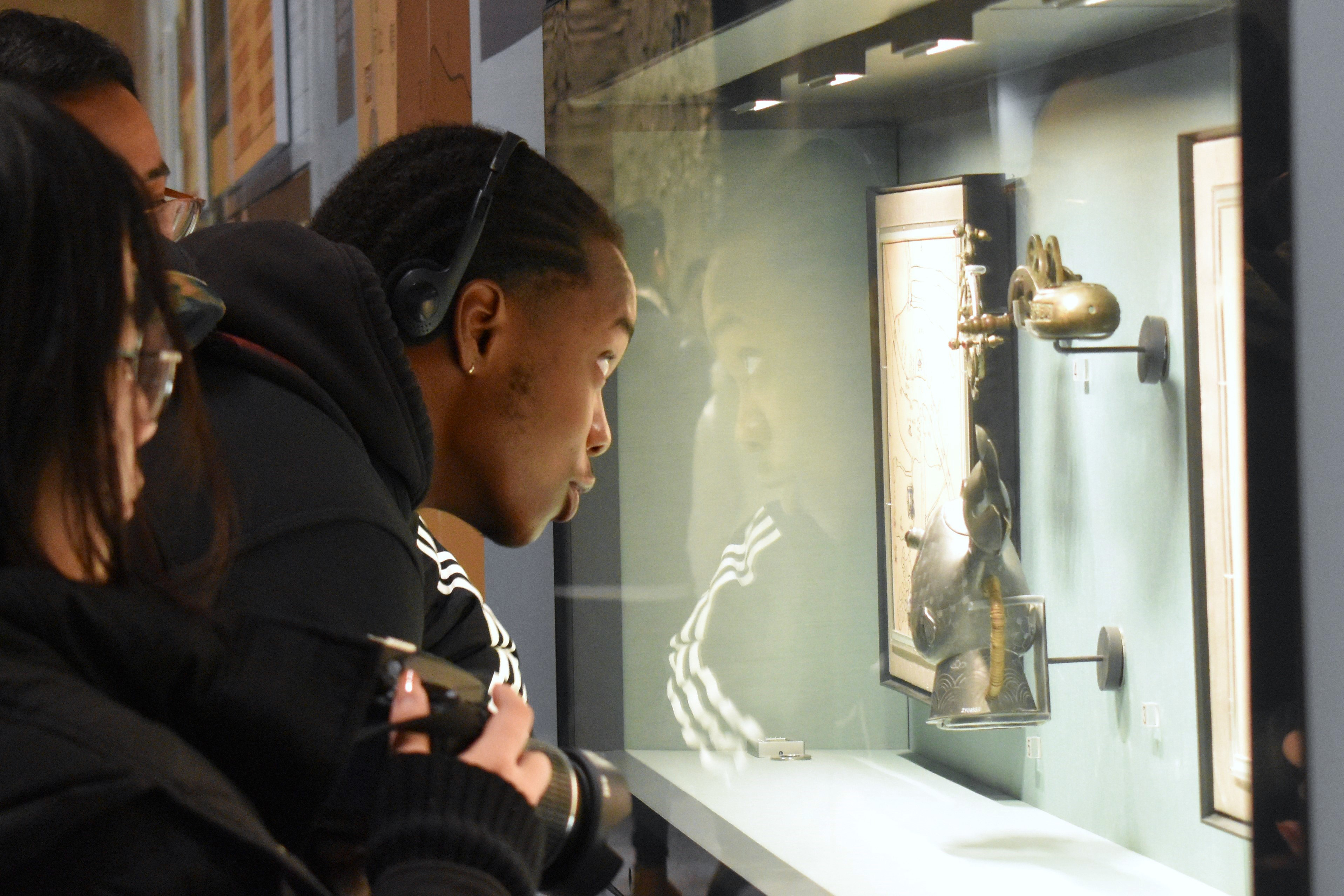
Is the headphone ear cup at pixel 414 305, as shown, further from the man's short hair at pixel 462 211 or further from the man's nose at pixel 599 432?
the man's nose at pixel 599 432

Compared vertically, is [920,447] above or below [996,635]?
above

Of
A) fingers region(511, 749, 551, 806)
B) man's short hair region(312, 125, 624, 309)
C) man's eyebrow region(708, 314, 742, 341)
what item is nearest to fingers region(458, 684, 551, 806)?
fingers region(511, 749, 551, 806)

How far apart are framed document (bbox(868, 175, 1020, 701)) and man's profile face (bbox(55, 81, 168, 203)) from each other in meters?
0.65

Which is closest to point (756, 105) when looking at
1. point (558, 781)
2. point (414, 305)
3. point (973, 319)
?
point (973, 319)

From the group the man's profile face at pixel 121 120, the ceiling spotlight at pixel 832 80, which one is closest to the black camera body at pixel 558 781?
the ceiling spotlight at pixel 832 80

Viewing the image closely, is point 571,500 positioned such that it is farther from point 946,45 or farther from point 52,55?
point 52,55

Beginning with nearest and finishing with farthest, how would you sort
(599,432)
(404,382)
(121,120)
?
(404,382), (599,432), (121,120)

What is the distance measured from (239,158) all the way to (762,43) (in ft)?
6.37

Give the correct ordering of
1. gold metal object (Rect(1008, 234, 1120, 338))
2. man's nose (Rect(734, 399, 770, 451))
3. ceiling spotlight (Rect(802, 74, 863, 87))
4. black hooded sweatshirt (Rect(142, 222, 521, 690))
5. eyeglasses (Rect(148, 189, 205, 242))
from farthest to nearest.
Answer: eyeglasses (Rect(148, 189, 205, 242))
man's nose (Rect(734, 399, 770, 451))
ceiling spotlight (Rect(802, 74, 863, 87))
gold metal object (Rect(1008, 234, 1120, 338))
black hooded sweatshirt (Rect(142, 222, 521, 690))

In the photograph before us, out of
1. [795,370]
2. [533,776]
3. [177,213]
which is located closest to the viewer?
[533,776]

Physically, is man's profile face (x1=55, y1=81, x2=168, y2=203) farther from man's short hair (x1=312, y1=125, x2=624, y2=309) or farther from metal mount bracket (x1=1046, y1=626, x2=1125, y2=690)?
metal mount bracket (x1=1046, y1=626, x2=1125, y2=690)

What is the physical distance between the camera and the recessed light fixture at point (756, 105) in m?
1.18

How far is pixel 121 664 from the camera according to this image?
472 millimetres

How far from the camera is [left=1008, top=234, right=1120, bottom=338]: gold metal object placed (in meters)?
0.86
